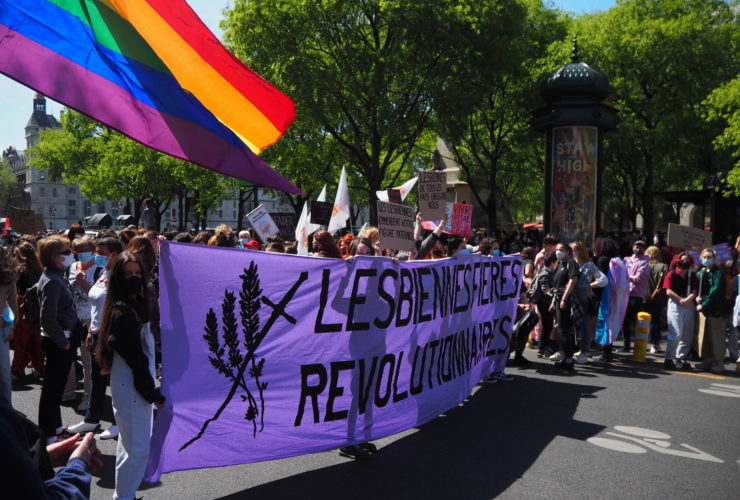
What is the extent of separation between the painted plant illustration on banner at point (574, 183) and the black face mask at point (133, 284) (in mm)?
14460

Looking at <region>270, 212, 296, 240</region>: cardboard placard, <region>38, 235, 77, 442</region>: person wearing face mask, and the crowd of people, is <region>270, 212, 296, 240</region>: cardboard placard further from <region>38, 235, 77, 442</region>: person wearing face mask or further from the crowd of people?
<region>38, 235, 77, 442</region>: person wearing face mask

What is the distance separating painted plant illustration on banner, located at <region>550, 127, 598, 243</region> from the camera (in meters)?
16.7

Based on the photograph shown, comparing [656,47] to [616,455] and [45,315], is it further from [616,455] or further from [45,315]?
[45,315]

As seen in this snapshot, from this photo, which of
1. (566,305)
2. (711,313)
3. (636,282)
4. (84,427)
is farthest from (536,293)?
(84,427)

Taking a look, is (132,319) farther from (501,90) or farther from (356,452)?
(501,90)

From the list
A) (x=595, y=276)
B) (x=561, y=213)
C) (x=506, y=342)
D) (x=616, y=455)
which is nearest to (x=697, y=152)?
(x=561, y=213)

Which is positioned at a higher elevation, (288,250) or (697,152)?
(697,152)

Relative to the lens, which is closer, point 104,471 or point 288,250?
point 104,471

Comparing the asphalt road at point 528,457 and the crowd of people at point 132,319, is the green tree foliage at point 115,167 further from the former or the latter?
the asphalt road at point 528,457

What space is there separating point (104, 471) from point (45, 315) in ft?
4.88

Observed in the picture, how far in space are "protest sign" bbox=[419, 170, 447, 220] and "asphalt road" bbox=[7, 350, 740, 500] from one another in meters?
2.28

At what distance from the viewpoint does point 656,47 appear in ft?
87.8

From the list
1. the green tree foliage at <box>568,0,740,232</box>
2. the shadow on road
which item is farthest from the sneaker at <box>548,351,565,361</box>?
the green tree foliage at <box>568,0,740,232</box>

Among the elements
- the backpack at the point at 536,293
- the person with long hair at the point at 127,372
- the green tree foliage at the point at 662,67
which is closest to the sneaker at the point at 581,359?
the backpack at the point at 536,293
